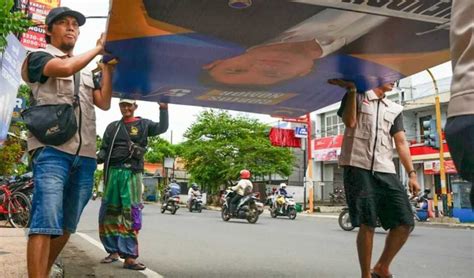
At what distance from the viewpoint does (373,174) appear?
3.90 m

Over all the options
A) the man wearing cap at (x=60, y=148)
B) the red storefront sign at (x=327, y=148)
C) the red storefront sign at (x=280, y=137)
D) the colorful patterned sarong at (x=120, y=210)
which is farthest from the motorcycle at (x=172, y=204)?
the man wearing cap at (x=60, y=148)

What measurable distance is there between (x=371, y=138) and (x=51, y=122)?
2509mm

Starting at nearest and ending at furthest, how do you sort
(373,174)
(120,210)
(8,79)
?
(373,174)
(120,210)
(8,79)

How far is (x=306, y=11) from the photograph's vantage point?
9.92 ft

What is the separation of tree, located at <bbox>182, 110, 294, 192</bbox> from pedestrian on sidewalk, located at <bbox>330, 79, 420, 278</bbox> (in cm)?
2620

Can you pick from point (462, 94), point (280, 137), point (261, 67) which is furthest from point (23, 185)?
point (280, 137)

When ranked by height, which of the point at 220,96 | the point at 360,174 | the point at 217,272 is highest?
the point at 220,96

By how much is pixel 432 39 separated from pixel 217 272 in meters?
2.95

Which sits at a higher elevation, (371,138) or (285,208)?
(371,138)

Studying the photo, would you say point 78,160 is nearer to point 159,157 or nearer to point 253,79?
point 253,79

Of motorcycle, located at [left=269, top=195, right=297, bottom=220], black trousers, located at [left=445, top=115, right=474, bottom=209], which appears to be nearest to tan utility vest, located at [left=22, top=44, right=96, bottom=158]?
black trousers, located at [left=445, top=115, right=474, bottom=209]

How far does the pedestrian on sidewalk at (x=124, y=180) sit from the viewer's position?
15.9 feet

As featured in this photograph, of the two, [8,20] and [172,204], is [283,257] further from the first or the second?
[172,204]

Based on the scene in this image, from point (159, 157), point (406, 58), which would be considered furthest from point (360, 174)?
point (159, 157)
